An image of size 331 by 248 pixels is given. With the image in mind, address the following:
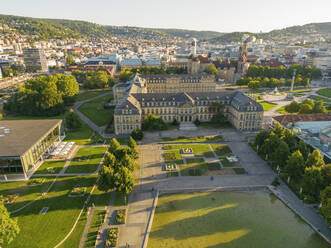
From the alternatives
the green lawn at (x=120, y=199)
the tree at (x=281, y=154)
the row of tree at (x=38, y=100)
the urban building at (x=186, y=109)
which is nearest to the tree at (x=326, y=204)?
the tree at (x=281, y=154)

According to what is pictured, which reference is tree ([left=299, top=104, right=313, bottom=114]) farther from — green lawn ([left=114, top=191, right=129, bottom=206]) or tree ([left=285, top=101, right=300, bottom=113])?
green lawn ([left=114, top=191, right=129, bottom=206])

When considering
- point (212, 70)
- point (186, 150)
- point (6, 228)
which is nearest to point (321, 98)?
point (212, 70)

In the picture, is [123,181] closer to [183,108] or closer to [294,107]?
[183,108]

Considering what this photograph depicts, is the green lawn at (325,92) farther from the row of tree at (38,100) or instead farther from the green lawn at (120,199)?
the row of tree at (38,100)

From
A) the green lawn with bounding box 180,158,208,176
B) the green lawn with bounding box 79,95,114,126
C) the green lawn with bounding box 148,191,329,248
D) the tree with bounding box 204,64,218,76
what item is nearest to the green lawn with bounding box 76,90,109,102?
the green lawn with bounding box 79,95,114,126

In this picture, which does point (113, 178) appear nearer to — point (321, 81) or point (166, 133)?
point (166, 133)
